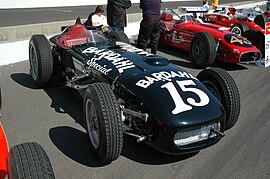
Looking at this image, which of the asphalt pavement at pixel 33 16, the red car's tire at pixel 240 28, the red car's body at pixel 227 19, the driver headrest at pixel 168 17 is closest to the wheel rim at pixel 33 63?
the driver headrest at pixel 168 17

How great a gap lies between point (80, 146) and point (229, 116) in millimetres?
1851

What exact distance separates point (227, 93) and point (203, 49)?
3270 mm

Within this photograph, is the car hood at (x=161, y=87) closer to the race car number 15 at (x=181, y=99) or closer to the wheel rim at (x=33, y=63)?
the race car number 15 at (x=181, y=99)

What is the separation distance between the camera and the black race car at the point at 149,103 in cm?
312

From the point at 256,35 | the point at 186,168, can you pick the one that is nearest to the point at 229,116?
the point at 186,168

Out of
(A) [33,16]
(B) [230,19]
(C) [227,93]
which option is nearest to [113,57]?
(C) [227,93]

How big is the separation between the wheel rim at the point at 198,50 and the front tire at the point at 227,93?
3016 millimetres

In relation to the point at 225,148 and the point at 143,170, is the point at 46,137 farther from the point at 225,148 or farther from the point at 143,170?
the point at 225,148

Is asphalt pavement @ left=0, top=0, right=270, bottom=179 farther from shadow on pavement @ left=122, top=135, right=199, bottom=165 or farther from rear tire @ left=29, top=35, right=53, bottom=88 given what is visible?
rear tire @ left=29, top=35, right=53, bottom=88

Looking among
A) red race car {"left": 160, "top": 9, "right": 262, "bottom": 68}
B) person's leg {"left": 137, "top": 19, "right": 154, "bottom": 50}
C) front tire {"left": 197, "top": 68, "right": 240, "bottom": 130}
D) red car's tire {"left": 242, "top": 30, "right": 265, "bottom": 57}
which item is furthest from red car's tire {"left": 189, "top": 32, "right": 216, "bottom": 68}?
front tire {"left": 197, "top": 68, "right": 240, "bottom": 130}

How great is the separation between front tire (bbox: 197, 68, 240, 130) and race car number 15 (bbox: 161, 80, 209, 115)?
1.25 feet

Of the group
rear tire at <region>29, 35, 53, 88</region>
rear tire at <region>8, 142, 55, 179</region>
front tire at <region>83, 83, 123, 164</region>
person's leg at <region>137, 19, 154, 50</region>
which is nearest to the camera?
rear tire at <region>8, 142, 55, 179</region>

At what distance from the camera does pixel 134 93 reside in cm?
355

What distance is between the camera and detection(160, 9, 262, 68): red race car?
22.1 ft
